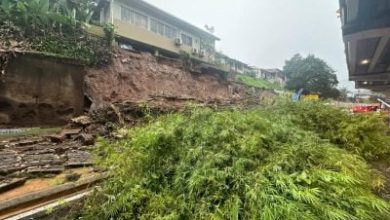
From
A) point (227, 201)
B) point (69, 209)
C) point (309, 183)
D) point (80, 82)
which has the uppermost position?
point (80, 82)

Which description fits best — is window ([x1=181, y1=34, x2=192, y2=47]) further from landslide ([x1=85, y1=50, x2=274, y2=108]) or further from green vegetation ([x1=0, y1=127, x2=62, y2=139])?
green vegetation ([x1=0, y1=127, x2=62, y2=139])

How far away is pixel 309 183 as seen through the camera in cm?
237

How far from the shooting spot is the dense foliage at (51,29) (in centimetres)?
921

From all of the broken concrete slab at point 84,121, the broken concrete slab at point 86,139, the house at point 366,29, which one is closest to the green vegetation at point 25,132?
the broken concrete slab at point 84,121

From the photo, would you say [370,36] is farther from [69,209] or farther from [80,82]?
[80,82]

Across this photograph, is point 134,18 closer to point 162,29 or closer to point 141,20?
point 141,20

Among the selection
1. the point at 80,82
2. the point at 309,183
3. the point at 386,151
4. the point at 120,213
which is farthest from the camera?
the point at 80,82

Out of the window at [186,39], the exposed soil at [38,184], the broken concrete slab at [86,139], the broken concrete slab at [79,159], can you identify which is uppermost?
the window at [186,39]

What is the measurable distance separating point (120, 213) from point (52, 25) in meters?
9.99

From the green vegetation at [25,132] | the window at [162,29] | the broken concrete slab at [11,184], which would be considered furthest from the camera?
the window at [162,29]

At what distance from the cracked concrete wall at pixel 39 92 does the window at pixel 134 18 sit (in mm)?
6204

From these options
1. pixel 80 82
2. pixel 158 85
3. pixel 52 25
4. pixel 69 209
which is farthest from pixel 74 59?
pixel 69 209

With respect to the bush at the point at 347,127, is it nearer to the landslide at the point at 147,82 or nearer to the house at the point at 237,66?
the landslide at the point at 147,82

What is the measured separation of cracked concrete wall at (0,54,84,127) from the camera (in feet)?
27.6
